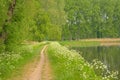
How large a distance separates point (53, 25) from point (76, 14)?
119 ft

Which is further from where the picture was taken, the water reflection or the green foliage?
the green foliage

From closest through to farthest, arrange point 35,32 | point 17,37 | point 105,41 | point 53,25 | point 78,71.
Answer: point 78,71 → point 17,37 → point 35,32 → point 53,25 → point 105,41

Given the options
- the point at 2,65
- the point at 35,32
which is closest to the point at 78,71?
the point at 2,65

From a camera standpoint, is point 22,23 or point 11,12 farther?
point 22,23

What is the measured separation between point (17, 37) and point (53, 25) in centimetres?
6202

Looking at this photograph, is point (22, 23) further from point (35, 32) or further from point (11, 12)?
point (35, 32)

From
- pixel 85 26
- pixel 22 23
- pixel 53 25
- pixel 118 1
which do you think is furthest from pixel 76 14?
pixel 22 23

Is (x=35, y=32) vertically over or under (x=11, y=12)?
under

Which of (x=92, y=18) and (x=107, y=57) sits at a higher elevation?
(x=92, y=18)

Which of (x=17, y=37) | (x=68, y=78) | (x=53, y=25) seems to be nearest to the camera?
(x=68, y=78)

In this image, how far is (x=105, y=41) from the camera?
111500mm

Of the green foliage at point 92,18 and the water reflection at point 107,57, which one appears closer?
the water reflection at point 107,57

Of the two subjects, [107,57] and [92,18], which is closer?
[107,57]

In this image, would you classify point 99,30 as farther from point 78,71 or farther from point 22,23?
point 78,71
